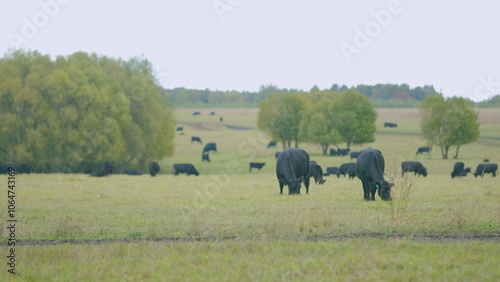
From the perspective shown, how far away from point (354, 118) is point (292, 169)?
55.5 metres

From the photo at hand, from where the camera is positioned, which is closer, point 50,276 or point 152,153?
point 50,276

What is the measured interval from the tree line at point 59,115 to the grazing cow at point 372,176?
1427 inches

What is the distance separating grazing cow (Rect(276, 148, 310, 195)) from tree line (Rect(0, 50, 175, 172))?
32215mm

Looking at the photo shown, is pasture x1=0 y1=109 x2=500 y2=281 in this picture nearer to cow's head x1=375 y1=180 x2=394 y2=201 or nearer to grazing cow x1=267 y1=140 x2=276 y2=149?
cow's head x1=375 y1=180 x2=394 y2=201

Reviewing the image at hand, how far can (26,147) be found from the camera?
5072cm

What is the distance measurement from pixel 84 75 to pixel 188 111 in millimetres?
112242

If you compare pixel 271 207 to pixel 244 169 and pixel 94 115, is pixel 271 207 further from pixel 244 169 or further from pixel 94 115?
pixel 244 169

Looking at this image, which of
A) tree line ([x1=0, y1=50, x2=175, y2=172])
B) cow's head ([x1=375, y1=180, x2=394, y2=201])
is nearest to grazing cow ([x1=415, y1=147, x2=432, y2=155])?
tree line ([x1=0, y1=50, x2=175, y2=172])

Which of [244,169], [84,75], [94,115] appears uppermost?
[84,75]

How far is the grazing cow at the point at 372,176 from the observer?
1855cm

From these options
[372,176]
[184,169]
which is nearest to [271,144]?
[184,169]

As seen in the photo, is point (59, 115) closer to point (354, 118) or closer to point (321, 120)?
point (321, 120)

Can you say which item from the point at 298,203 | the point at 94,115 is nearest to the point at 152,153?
the point at 94,115

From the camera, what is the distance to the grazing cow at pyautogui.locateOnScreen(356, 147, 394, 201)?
60.8 feet
